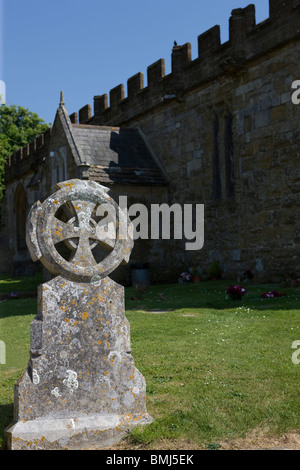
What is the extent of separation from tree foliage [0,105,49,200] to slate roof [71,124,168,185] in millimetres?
17005

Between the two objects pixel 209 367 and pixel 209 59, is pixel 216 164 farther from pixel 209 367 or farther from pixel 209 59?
pixel 209 367

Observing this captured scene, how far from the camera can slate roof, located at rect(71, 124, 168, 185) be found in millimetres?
17312

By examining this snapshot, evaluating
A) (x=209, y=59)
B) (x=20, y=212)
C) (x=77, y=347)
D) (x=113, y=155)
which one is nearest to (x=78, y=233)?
(x=77, y=347)

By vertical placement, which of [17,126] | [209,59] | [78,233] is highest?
[17,126]

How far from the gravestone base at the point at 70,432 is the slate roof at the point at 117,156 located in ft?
42.3

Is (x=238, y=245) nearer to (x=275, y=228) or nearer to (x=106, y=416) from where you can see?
(x=275, y=228)

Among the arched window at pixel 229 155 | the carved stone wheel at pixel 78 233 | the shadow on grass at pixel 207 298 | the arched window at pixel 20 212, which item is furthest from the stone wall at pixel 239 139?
the arched window at pixel 20 212

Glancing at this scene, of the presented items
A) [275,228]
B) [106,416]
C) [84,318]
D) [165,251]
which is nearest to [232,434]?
[106,416]

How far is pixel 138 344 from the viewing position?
24.4 ft

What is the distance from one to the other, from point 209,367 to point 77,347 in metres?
2.21

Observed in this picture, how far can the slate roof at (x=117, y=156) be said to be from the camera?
1731 cm

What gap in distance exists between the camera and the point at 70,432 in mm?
4094

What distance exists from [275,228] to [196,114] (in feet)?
17.0

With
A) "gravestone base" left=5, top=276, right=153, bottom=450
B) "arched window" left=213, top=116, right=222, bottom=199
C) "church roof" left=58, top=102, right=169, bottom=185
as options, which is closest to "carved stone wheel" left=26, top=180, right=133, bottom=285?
"gravestone base" left=5, top=276, right=153, bottom=450
